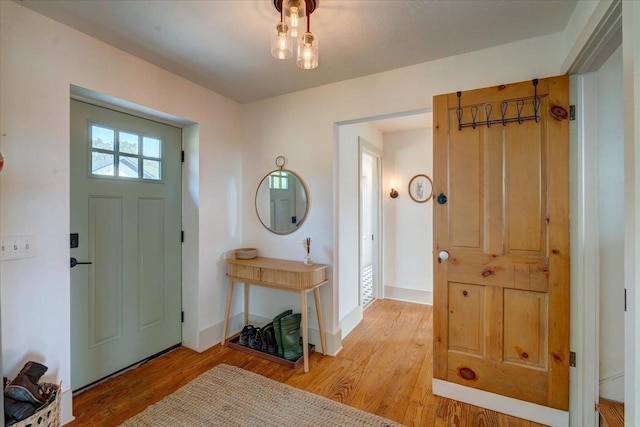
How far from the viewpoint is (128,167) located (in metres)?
2.32

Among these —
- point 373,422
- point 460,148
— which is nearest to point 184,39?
point 460,148

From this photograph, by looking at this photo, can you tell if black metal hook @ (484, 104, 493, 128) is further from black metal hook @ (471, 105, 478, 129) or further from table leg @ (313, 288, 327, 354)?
table leg @ (313, 288, 327, 354)

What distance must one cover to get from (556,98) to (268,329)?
9.08ft

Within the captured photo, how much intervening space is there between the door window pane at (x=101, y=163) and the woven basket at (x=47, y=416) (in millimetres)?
1417

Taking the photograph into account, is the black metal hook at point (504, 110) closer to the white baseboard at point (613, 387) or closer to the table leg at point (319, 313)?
the white baseboard at point (613, 387)

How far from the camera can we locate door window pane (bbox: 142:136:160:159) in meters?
2.43

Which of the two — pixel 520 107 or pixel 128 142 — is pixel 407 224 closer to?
pixel 520 107

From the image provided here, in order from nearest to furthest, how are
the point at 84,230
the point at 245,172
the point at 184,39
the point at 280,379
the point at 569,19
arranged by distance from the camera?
the point at 569,19 < the point at 184,39 < the point at 84,230 < the point at 280,379 < the point at 245,172

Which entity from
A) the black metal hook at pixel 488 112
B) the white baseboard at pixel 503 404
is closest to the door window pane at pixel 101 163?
the black metal hook at pixel 488 112

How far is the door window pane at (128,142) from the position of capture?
2.27 m

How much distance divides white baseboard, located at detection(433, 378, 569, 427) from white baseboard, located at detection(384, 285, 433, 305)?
6.53 ft

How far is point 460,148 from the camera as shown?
6.48 feet

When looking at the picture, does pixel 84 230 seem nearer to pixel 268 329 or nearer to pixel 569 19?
pixel 268 329

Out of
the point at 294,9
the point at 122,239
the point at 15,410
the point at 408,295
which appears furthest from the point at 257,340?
the point at 294,9
